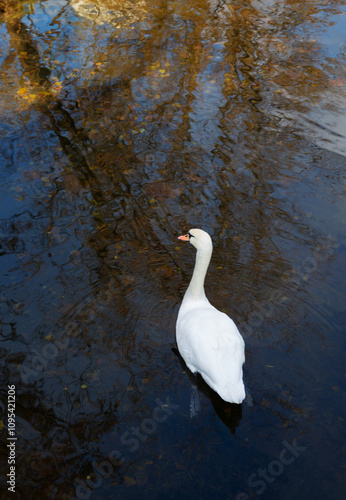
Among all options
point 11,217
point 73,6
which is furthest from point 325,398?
point 73,6

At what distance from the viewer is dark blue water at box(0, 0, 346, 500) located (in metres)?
4.49

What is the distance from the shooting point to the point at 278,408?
487cm

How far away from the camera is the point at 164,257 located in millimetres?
6531

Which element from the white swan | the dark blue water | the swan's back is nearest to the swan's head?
the white swan

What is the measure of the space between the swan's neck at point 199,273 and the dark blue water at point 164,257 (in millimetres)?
503

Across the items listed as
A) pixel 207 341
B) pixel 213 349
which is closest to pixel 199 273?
pixel 207 341

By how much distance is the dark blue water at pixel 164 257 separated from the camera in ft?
14.7

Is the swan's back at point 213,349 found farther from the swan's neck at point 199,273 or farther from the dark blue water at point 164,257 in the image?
the dark blue water at point 164,257

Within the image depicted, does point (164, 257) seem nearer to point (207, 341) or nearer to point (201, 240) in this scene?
point (201, 240)

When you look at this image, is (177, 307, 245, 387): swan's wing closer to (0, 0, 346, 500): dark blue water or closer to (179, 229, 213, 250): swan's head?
(0, 0, 346, 500): dark blue water

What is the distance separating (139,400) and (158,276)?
1.77 meters

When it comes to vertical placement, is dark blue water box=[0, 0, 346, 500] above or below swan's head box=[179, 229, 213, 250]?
below

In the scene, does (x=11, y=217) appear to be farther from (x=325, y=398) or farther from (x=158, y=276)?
(x=325, y=398)

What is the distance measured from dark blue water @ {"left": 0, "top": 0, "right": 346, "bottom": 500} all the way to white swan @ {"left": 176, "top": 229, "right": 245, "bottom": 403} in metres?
0.39
